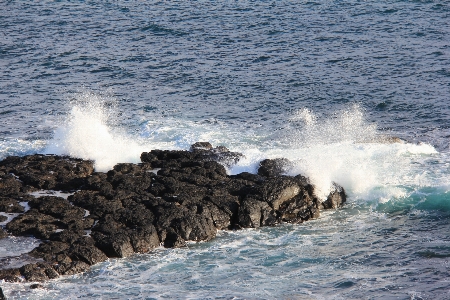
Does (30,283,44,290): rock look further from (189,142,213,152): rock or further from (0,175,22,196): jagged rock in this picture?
(189,142,213,152): rock

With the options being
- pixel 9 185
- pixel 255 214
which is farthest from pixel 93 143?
pixel 255 214

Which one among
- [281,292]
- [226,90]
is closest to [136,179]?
[281,292]

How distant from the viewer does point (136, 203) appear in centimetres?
2300

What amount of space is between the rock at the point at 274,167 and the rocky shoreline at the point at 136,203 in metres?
0.03

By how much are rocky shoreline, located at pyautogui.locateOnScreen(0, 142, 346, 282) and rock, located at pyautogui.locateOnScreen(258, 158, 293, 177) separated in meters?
0.03

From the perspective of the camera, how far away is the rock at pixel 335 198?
→ 24078 millimetres

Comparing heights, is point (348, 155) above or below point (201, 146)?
below

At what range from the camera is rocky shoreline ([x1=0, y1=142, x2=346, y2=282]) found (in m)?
20.8

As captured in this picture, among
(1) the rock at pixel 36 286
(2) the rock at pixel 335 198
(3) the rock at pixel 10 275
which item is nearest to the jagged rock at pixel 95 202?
(3) the rock at pixel 10 275

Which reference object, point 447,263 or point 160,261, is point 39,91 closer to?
point 160,261

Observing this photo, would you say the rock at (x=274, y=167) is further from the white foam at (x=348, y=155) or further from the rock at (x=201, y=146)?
the rock at (x=201, y=146)

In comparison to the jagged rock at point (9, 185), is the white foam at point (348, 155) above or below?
below

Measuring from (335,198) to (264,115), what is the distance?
365 inches

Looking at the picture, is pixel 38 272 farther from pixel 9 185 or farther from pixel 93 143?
pixel 93 143
